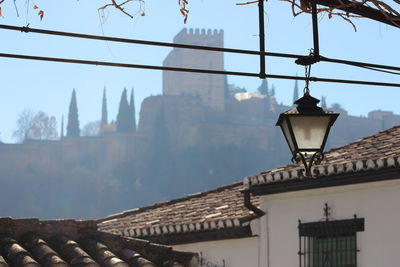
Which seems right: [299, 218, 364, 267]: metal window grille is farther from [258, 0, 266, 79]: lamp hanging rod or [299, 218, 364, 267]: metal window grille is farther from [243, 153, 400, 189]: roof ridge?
[258, 0, 266, 79]: lamp hanging rod

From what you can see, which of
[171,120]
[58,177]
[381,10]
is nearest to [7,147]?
[58,177]

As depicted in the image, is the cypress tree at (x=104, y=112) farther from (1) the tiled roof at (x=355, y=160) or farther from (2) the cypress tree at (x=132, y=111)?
(1) the tiled roof at (x=355, y=160)

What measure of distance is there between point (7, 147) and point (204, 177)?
2817 centimetres

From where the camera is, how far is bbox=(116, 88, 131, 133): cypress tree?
5704 inches

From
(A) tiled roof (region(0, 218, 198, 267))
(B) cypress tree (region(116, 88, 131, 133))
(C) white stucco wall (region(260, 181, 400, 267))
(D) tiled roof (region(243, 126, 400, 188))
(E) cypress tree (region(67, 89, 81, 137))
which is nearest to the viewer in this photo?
(A) tiled roof (region(0, 218, 198, 267))

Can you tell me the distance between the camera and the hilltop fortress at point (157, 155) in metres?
129

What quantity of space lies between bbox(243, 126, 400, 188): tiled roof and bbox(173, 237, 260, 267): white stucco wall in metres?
0.76

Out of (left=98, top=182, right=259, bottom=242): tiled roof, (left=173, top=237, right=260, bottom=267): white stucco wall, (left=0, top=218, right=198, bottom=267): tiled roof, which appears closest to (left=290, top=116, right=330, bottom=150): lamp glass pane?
(left=0, top=218, right=198, bottom=267): tiled roof

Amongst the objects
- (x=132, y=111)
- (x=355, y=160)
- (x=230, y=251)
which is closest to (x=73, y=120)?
(x=132, y=111)

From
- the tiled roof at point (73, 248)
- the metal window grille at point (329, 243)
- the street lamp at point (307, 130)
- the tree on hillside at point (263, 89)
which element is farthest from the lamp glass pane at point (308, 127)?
the tree on hillside at point (263, 89)

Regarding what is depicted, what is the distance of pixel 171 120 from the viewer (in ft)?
458

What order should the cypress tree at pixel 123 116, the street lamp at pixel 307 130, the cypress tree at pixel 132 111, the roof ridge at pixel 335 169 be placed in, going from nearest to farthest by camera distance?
the street lamp at pixel 307 130, the roof ridge at pixel 335 169, the cypress tree at pixel 123 116, the cypress tree at pixel 132 111

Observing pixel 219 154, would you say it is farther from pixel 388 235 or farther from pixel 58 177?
pixel 388 235

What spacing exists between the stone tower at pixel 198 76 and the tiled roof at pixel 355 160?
431ft
